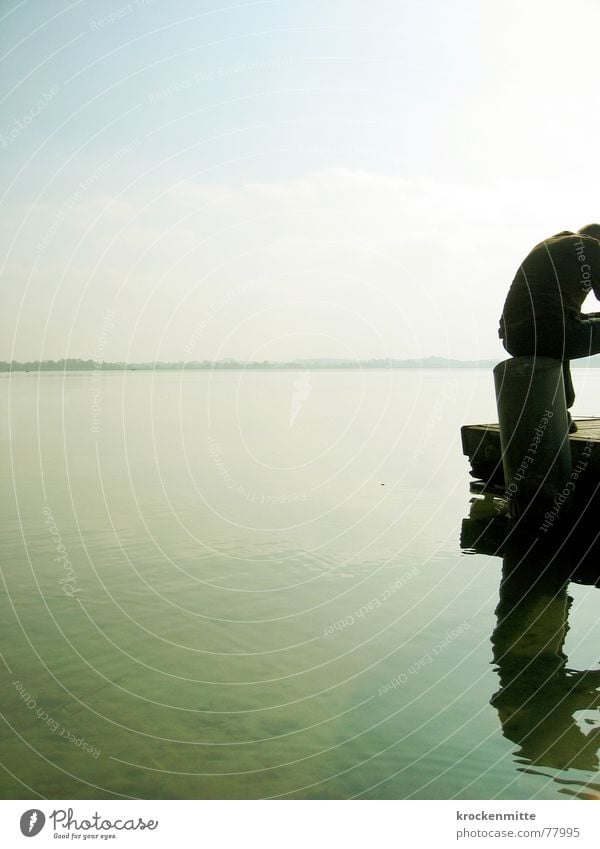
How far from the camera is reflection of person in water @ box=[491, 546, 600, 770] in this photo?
410cm

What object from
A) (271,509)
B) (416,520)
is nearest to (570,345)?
(416,520)

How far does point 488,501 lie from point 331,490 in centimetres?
273

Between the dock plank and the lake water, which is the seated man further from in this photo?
the lake water

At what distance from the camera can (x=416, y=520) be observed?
10312 mm

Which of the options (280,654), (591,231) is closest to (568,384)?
(591,231)

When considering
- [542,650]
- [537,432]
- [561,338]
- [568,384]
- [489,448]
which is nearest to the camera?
[542,650]

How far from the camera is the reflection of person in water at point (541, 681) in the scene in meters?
4.10

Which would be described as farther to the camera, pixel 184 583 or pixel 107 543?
pixel 107 543

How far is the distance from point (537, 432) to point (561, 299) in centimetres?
167

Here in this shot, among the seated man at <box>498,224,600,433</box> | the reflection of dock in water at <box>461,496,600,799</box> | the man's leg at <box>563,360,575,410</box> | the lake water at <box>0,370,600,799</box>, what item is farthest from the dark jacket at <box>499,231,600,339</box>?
the lake water at <box>0,370,600,799</box>

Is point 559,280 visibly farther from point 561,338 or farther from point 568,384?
point 568,384

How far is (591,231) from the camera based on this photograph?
9.03 m

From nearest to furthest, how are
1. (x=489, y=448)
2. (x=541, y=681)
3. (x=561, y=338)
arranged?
1. (x=541, y=681)
2. (x=561, y=338)
3. (x=489, y=448)
